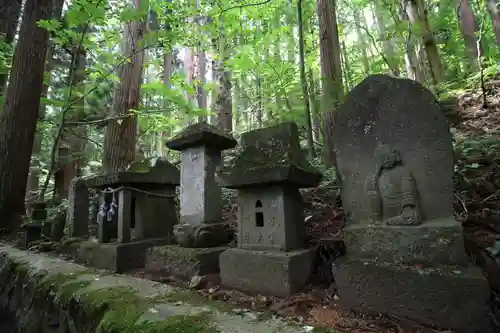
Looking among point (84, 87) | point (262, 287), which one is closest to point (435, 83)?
point (262, 287)

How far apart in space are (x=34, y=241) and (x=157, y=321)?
5.66m

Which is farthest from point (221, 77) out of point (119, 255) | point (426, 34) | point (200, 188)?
point (119, 255)

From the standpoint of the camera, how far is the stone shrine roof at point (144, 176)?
4.15 meters

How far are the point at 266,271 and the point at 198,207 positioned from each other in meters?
1.38

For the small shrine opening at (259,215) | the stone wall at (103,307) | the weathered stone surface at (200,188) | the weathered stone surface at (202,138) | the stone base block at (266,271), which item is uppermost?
the weathered stone surface at (202,138)

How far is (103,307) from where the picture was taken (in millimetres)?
2514

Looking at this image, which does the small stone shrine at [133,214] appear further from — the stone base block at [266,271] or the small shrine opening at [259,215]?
the small shrine opening at [259,215]

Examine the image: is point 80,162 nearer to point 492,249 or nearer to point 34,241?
point 34,241

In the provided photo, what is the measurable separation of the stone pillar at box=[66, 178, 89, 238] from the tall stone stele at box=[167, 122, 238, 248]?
2718mm

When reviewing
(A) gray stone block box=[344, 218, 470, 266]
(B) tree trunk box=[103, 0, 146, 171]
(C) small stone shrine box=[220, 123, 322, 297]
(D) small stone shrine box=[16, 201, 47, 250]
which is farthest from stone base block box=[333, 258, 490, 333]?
(D) small stone shrine box=[16, 201, 47, 250]

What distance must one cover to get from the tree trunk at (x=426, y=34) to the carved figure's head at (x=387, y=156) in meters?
7.14

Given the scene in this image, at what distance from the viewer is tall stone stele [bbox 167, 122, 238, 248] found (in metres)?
3.60

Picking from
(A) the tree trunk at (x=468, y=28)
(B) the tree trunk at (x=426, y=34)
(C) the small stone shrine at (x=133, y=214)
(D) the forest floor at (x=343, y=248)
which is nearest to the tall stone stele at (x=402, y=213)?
(D) the forest floor at (x=343, y=248)

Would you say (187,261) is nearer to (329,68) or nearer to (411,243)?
(411,243)
